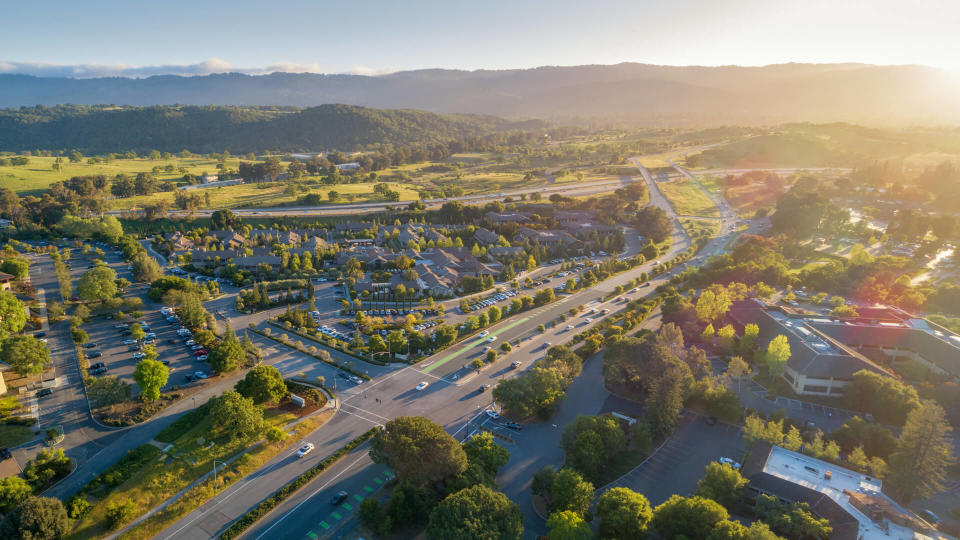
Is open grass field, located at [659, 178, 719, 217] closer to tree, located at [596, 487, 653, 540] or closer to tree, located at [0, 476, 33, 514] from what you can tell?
tree, located at [596, 487, 653, 540]

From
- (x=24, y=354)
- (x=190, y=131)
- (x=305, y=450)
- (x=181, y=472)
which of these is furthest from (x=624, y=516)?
(x=190, y=131)

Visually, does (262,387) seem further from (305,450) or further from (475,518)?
(475,518)

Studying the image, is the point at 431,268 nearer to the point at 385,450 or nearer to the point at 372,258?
the point at 372,258

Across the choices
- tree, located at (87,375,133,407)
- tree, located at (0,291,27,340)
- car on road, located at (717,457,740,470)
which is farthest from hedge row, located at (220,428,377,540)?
tree, located at (0,291,27,340)

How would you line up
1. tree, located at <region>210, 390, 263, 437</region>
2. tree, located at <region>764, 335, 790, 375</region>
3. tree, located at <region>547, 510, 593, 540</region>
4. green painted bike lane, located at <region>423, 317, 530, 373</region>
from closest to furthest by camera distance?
tree, located at <region>547, 510, 593, 540</region>, tree, located at <region>210, 390, 263, 437</region>, tree, located at <region>764, 335, 790, 375</region>, green painted bike lane, located at <region>423, 317, 530, 373</region>

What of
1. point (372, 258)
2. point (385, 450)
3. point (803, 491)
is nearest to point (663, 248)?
point (372, 258)

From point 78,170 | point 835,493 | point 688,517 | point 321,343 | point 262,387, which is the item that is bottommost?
point 321,343
